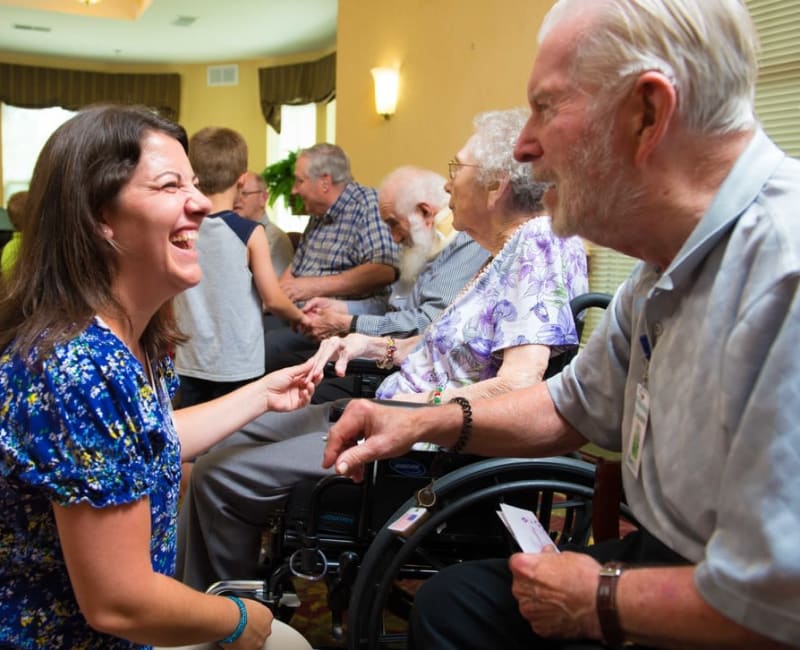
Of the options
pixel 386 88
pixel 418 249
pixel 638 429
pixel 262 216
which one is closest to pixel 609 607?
pixel 638 429

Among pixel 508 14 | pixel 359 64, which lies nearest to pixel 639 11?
pixel 508 14

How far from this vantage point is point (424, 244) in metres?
2.82

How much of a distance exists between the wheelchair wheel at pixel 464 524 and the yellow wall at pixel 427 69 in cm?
259

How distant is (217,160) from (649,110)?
7.04ft

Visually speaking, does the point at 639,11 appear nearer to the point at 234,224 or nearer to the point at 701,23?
the point at 701,23

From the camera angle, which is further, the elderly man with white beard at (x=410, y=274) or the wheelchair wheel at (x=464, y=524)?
the elderly man with white beard at (x=410, y=274)

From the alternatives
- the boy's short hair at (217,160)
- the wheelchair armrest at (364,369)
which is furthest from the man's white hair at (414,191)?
the wheelchair armrest at (364,369)

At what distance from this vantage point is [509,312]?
5.53 ft

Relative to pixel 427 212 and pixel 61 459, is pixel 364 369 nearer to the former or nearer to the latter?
pixel 427 212

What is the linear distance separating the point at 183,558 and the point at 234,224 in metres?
1.21

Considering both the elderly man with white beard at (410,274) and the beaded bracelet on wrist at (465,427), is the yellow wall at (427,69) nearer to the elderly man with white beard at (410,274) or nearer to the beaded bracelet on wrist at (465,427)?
the elderly man with white beard at (410,274)

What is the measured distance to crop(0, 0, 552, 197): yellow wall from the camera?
3.84 m

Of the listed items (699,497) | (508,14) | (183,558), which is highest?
(508,14)

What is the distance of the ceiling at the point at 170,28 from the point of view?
7953 mm
